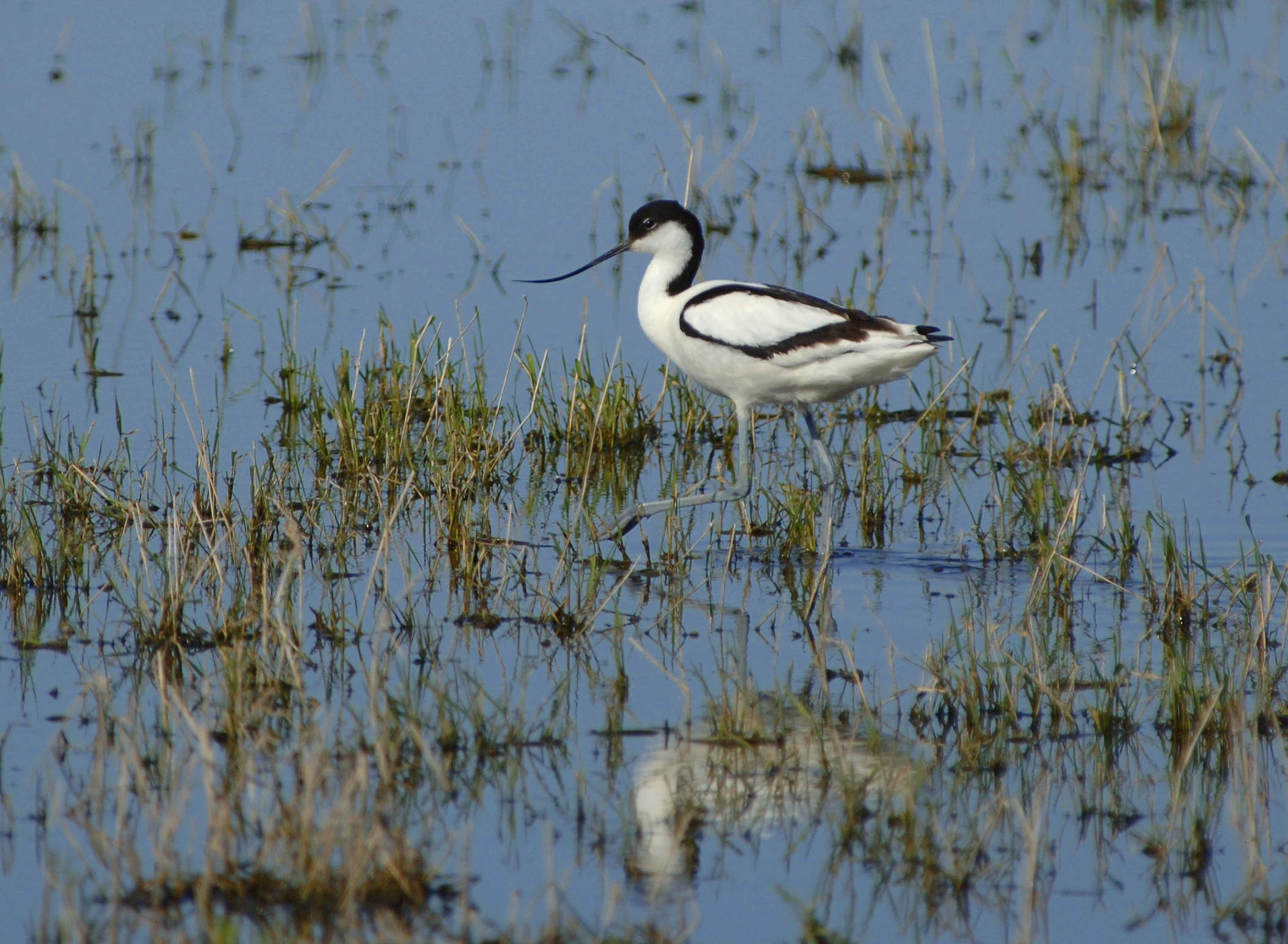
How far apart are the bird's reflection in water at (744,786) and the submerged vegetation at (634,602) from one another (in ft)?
0.05

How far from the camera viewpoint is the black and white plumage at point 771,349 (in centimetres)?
598

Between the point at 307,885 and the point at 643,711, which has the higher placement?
the point at 643,711

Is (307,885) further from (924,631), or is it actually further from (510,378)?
(510,378)

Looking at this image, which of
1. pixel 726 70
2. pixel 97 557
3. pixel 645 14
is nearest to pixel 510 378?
Answer: pixel 97 557

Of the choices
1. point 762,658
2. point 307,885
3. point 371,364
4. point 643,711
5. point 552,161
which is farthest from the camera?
point 552,161

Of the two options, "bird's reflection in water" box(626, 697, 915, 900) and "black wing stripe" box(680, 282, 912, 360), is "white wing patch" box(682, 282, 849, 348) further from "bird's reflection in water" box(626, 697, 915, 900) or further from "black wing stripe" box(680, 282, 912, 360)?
"bird's reflection in water" box(626, 697, 915, 900)

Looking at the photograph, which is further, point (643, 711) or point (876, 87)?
point (876, 87)

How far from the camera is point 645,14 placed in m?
17.2

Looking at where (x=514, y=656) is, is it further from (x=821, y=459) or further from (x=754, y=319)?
(x=821, y=459)

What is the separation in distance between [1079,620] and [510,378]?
11.7 feet

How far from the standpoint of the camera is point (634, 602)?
5.51 m

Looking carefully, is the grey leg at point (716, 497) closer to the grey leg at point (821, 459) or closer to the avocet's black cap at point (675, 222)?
the grey leg at point (821, 459)

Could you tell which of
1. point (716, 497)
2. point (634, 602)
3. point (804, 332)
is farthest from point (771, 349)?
point (634, 602)

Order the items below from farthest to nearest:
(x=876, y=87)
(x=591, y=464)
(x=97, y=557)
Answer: (x=876, y=87) < (x=591, y=464) < (x=97, y=557)
